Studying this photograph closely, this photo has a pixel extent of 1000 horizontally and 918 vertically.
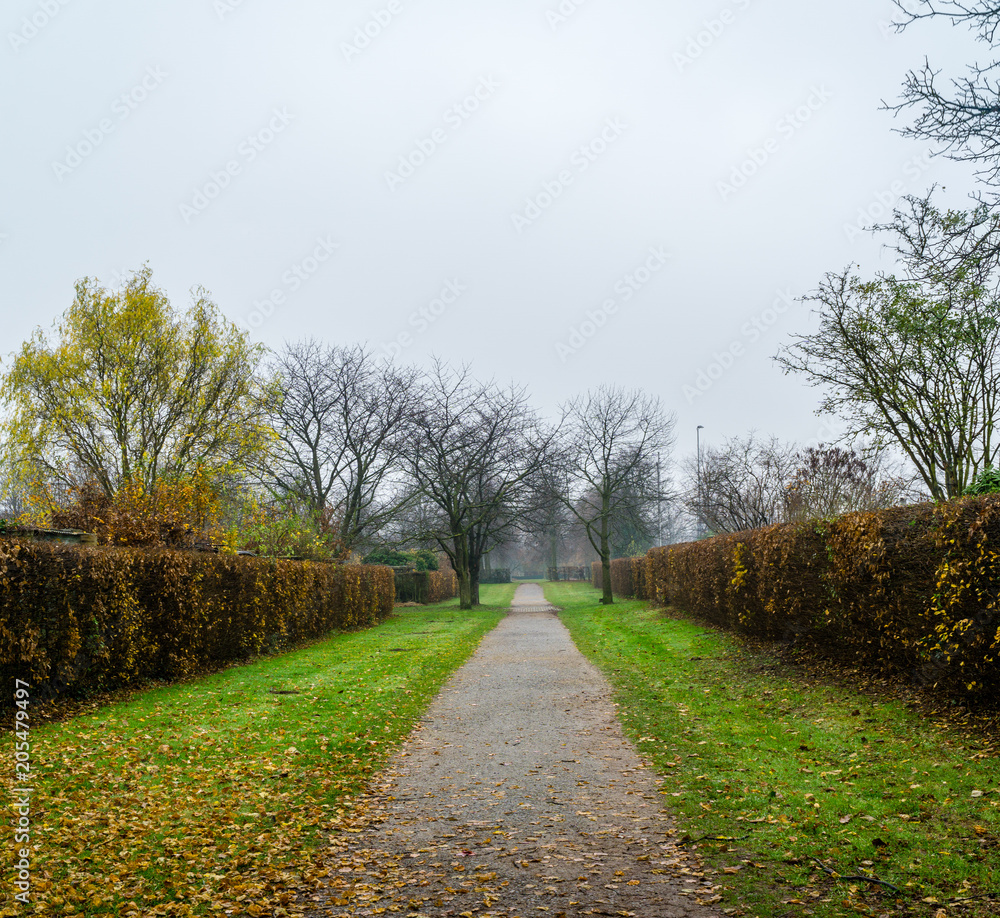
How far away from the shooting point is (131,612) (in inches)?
401

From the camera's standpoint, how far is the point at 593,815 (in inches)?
214

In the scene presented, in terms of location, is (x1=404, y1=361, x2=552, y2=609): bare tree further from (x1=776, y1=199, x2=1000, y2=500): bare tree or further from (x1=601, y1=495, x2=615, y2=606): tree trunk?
(x1=776, y1=199, x2=1000, y2=500): bare tree

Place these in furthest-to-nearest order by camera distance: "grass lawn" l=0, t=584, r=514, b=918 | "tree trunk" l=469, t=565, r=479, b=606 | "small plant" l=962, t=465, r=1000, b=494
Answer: "tree trunk" l=469, t=565, r=479, b=606 < "small plant" l=962, t=465, r=1000, b=494 < "grass lawn" l=0, t=584, r=514, b=918

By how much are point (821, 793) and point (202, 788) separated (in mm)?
5071

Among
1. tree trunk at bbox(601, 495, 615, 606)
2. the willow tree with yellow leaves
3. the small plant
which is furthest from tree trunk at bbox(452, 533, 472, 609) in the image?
the small plant

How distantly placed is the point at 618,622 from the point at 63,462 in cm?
1661

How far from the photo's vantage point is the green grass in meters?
4.04

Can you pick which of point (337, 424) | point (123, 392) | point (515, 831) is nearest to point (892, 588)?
point (515, 831)

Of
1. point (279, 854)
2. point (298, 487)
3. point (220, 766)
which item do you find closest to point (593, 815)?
point (279, 854)

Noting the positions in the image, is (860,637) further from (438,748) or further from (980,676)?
(438,748)

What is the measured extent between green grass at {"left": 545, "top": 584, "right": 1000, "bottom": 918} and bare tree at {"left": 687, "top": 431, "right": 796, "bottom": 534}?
14.1m

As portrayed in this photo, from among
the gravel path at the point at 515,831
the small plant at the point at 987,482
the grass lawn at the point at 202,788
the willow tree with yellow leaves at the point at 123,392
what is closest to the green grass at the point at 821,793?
the gravel path at the point at 515,831

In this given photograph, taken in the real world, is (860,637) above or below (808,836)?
above

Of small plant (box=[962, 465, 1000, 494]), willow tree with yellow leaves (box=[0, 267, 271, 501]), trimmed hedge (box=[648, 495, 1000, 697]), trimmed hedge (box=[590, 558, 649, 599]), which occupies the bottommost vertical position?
trimmed hedge (box=[590, 558, 649, 599])
